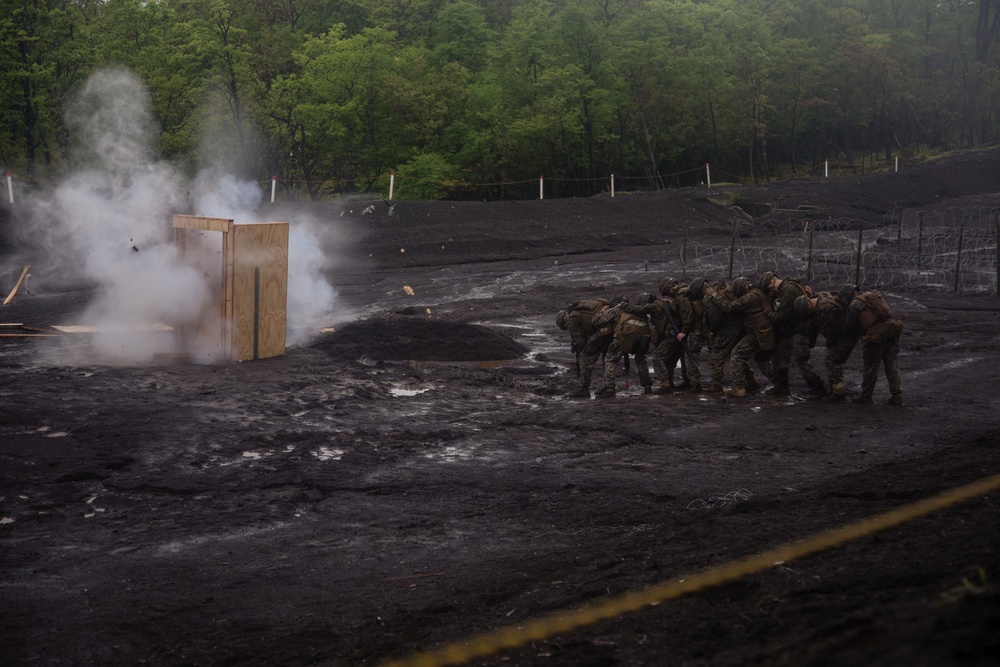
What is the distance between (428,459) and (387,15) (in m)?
47.1

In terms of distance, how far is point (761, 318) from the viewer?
13.5m

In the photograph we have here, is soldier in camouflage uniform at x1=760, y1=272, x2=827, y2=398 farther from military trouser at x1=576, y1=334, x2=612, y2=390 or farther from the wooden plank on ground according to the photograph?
the wooden plank on ground

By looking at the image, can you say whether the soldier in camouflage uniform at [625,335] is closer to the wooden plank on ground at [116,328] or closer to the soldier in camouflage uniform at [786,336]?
the soldier in camouflage uniform at [786,336]

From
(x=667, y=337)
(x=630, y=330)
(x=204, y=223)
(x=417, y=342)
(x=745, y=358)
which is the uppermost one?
(x=204, y=223)

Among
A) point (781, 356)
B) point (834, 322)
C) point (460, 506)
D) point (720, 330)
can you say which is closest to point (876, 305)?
point (834, 322)

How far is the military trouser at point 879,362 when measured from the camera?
41.9 feet

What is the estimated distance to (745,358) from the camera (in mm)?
13609

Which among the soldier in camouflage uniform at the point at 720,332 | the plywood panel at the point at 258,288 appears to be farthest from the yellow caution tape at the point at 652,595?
the plywood panel at the point at 258,288

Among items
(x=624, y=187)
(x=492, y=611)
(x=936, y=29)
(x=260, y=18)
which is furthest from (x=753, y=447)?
(x=936, y=29)

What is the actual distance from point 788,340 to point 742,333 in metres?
0.66

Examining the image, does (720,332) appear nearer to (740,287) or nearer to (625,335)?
(740,287)

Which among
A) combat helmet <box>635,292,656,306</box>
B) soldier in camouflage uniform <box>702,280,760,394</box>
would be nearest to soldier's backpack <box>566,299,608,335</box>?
combat helmet <box>635,292,656,306</box>

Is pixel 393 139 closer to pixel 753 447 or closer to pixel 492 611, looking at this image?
pixel 753 447

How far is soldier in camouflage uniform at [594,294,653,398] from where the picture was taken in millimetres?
13891
